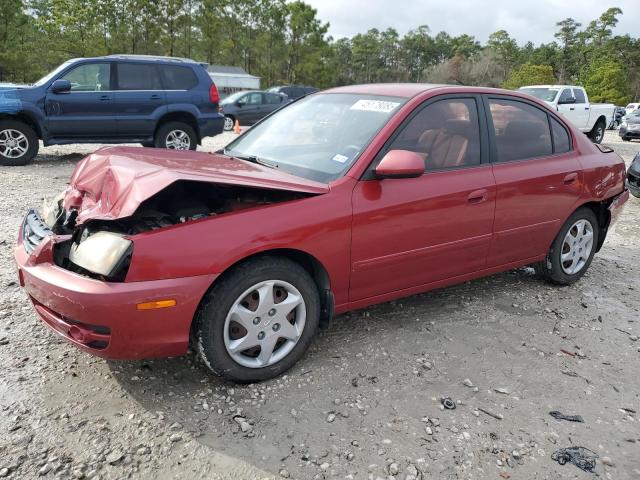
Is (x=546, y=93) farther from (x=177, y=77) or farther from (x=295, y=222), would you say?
(x=295, y=222)

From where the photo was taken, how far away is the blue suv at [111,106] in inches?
347

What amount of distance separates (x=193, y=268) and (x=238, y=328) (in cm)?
47

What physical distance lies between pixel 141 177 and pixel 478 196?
2174 mm

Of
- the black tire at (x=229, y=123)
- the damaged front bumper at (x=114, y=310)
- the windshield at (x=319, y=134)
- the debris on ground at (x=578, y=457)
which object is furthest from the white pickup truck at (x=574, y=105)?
the damaged front bumper at (x=114, y=310)

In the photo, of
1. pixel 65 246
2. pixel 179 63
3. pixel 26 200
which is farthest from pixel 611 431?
pixel 179 63

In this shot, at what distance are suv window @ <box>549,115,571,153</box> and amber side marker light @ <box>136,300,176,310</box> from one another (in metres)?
3.28

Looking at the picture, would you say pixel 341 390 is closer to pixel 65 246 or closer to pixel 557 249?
pixel 65 246

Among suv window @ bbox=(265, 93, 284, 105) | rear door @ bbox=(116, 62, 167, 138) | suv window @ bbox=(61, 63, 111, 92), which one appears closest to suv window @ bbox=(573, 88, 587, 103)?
suv window @ bbox=(265, 93, 284, 105)

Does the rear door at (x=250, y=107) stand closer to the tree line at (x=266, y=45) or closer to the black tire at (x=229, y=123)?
the black tire at (x=229, y=123)

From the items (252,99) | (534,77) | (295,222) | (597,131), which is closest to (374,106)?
(295,222)

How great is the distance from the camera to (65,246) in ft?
9.17

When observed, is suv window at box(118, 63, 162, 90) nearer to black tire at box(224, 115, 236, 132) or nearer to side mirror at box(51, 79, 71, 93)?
side mirror at box(51, 79, 71, 93)

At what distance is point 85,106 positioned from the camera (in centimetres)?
909

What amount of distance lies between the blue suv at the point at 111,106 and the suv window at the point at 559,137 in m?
7.16
